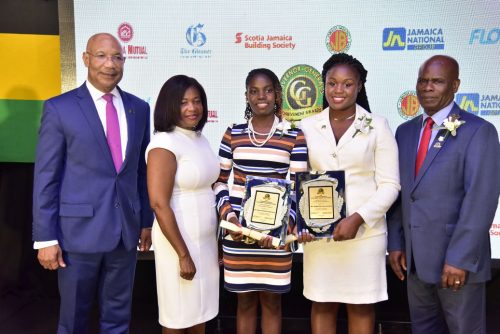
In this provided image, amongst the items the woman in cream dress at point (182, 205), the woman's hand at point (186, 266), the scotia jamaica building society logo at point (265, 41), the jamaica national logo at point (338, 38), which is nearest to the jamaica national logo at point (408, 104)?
the jamaica national logo at point (338, 38)

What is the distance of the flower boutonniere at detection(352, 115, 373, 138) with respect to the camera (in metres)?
2.44

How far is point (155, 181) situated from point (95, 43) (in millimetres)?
751

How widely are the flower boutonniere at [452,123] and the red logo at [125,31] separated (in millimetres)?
2394

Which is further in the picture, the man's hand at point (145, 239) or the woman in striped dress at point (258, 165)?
the man's hand at point (145, 239)

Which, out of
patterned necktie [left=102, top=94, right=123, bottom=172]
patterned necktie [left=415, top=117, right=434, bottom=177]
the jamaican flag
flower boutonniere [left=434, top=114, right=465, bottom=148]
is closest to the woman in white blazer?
patterned necktie [left=415, top=117, right=434, bottom=177]

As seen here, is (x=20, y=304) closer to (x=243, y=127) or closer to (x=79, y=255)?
(x=79, y=255)

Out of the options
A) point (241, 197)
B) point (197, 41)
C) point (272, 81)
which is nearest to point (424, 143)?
point (272, 81)

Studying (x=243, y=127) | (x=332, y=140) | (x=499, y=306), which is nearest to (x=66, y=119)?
(x=243, y=127)

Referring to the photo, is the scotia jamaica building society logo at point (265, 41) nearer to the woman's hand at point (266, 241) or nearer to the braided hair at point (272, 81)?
the braided hair at point (272, 81)

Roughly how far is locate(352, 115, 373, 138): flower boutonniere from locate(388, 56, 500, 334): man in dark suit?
0.20m

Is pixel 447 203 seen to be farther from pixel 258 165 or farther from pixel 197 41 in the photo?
pixel 197 41

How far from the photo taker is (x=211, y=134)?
3.78 meters

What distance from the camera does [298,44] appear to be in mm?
3658

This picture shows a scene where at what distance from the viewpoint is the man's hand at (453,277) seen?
2.22m
